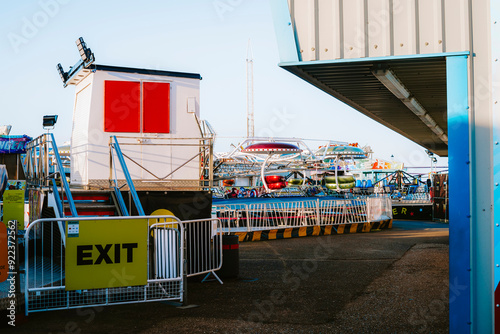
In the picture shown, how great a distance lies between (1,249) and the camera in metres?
6.00

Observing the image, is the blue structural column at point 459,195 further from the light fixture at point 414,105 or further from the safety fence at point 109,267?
the safety fence at point 109,267

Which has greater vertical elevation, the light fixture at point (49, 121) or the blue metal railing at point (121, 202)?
the light fixture at point (49, 121)

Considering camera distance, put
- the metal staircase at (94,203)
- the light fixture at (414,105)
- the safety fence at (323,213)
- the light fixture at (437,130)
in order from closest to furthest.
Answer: the light fixture at (414,105)
the metal staircase at (94,203)
the light fixture at (437,130)
the safety fence at (323,213)

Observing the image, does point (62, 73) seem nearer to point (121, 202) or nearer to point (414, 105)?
point (121, 202)

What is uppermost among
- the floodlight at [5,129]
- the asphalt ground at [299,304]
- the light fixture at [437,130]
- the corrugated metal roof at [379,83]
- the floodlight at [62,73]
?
the floodlight at [62,73]

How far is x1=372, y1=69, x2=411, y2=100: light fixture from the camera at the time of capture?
16.8 ft

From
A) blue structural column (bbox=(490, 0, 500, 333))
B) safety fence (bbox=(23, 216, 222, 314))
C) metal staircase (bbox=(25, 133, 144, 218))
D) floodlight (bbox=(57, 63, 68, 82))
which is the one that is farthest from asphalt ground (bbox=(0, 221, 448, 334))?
floodlight (bbox=(57, 63, 68, 82))

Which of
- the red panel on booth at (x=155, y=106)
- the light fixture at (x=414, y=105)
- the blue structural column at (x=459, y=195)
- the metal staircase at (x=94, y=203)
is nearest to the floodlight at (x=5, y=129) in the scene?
the red panel on booth at (x=155, y=106)

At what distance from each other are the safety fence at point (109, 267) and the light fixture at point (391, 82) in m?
3.50

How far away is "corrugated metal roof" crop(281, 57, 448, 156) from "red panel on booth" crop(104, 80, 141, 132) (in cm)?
511

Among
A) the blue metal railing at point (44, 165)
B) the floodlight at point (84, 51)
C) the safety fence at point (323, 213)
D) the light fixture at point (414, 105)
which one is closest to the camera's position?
the light fixture at point (414, 105)

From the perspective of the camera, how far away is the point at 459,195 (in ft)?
15.2

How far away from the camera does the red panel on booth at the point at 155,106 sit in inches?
A: 425

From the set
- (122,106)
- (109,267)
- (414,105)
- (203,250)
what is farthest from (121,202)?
(414,105)
